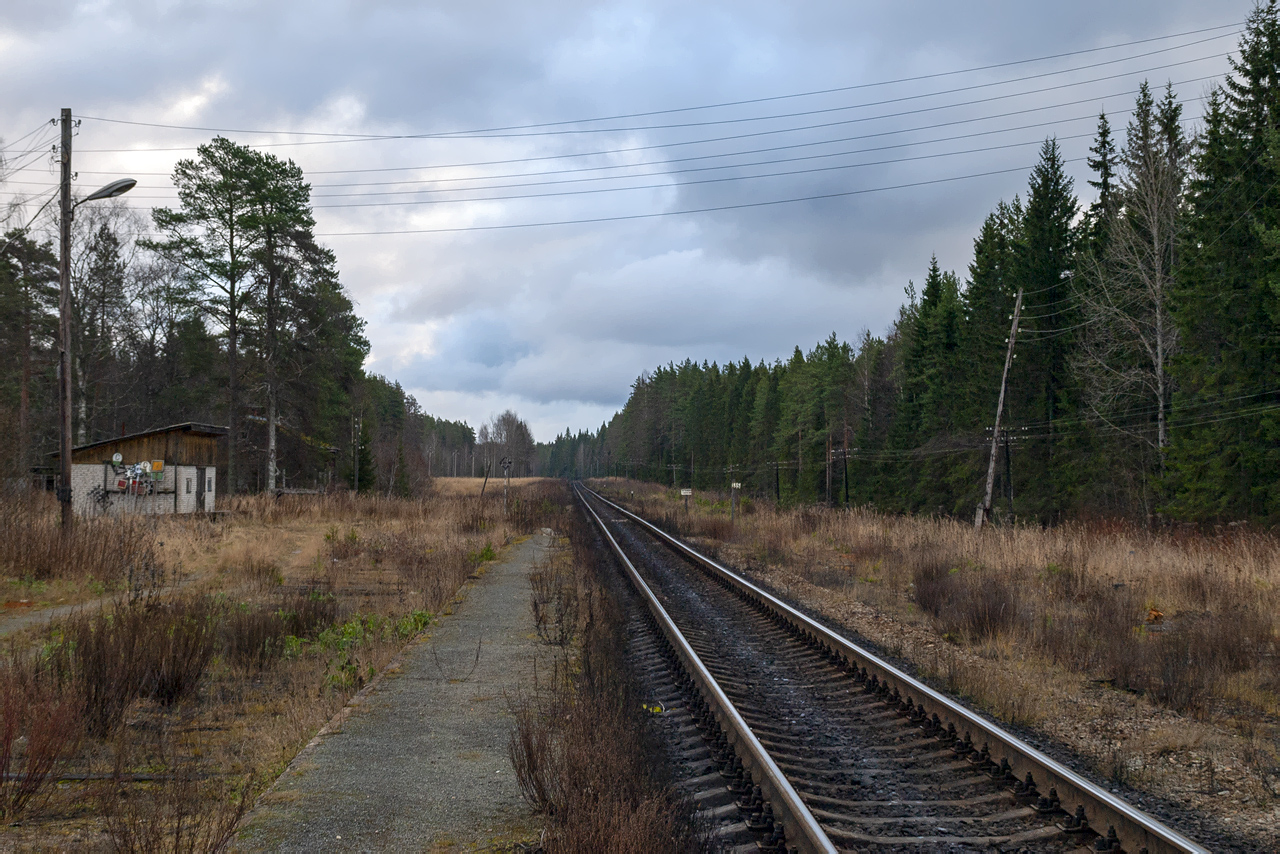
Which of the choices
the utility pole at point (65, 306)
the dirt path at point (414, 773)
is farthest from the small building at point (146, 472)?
the dirt path at point (414, 773)

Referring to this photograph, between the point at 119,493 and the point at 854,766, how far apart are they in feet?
86.0

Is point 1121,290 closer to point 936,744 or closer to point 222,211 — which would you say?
point 936,744

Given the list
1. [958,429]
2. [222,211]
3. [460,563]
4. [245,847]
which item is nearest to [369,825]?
[245,847]

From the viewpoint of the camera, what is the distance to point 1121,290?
29.8 meters

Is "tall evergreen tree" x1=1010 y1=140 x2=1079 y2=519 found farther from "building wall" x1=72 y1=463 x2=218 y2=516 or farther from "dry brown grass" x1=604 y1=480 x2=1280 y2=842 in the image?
"building wall" x1=72 y1=463 x2=218 y2=516

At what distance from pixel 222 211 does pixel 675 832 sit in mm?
32981

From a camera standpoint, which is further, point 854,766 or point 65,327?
point 65,327

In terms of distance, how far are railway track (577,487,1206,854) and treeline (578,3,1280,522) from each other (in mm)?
17273

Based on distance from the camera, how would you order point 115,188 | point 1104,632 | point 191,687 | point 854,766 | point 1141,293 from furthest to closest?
1. point 1141,293
2. point 115,188
3. point 1104,632
4. point 191,687
5. point 854,766

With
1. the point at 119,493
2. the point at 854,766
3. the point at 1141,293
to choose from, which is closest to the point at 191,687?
the point at 854,766

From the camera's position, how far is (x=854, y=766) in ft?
16.8

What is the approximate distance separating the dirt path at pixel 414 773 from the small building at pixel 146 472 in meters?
20.5

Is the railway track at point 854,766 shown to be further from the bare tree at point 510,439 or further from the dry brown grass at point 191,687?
the bare tree at point 510,439

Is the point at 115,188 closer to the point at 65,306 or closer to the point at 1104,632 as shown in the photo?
the point at 65,306
